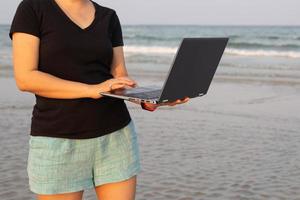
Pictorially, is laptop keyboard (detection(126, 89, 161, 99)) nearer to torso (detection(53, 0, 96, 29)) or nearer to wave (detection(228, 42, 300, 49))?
torso (detection(53, 0, 96, 29))

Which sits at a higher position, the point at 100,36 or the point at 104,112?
the point at 100,36

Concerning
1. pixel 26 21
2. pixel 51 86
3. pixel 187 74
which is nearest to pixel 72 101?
pixel 51 86

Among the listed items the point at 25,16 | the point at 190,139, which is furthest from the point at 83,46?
the point at 190,139

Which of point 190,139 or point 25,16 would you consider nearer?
point 25,16

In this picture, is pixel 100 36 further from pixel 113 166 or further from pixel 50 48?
pixel 113 166

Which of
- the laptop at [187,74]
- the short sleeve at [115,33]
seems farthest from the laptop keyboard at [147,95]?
the short sleeve at [115,33]

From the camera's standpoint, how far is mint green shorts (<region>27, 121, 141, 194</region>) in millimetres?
2254

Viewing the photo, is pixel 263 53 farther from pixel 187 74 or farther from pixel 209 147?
pixel 187 74

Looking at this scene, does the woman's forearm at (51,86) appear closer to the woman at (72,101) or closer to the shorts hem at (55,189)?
the woman at (72,101)

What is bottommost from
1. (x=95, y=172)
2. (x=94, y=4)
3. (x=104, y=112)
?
(x=95, y=172)

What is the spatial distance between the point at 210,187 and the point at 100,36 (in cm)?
294

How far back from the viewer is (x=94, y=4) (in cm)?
243

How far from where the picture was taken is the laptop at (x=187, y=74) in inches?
77.3

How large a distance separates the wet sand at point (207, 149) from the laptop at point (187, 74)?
8.46 ft
